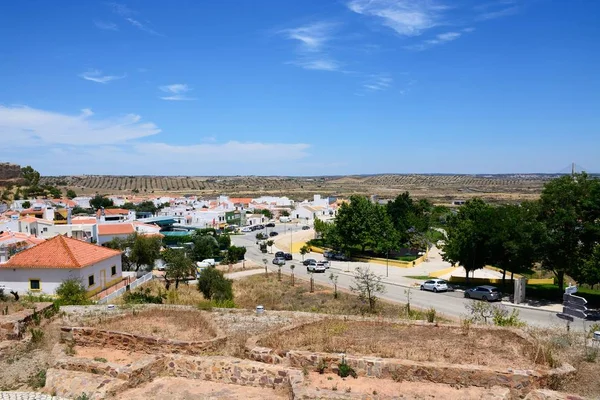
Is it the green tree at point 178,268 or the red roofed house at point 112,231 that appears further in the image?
the red roofed house at point 112,231

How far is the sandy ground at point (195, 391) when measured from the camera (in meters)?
9.01

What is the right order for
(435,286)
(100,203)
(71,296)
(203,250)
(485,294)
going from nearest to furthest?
(71,296) → (485,294) → (435,286) → (203,250) → (100,203)

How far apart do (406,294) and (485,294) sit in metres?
5.09

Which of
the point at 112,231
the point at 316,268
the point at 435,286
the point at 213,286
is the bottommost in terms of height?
the point at 316,268

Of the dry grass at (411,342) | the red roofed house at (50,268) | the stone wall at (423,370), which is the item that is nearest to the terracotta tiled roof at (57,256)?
the red roofed house at (50,268)

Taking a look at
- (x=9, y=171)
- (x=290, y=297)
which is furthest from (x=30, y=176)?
(x=290, y=297)

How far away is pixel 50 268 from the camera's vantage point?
27.0m

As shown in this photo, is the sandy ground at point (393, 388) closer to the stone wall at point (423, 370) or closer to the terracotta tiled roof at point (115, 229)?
the stone wall at point (423, 370)

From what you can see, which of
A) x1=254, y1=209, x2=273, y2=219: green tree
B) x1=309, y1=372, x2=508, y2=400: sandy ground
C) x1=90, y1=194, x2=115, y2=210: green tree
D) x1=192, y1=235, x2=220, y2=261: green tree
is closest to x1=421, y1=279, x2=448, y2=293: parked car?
x1=309, y1=372, x2=508, y2=400: sandy ground

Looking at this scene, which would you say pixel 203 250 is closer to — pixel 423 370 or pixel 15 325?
pixel 15 325

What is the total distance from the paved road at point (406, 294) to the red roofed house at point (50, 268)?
17.5 m

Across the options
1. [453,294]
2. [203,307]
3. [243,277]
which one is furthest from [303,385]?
[243,277]

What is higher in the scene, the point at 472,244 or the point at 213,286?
the point at 472,244

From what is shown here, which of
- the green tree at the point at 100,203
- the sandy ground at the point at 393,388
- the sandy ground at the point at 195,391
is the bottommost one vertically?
the green tree at the point at 100,203
